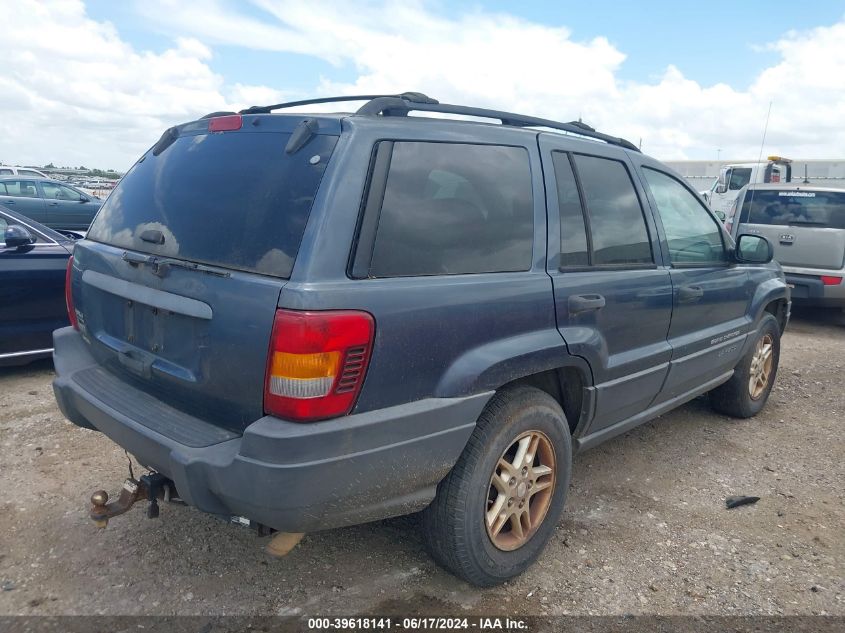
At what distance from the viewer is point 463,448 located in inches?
97.5

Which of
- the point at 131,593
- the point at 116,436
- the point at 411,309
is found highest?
the point at 411,309

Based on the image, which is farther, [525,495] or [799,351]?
[799,351]

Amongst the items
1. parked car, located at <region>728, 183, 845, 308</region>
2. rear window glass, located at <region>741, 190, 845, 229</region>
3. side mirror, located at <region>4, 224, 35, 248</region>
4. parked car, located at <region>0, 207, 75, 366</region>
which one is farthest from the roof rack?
rear window glass, located at <region>741, 190, 845, 229</region>

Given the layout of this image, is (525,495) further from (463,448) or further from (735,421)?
(735,421)

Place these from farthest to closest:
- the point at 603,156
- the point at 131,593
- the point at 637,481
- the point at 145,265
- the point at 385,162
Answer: the point at 637,481 < the point at 603,156 < the point at 131,593 < the point at 145,265 < the point at 385,162

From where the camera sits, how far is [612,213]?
3264 mm

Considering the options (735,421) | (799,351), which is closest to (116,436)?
(735,421)

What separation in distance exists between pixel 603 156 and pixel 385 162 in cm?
147

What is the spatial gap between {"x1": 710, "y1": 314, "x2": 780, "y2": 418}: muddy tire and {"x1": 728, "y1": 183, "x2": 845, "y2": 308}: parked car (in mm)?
3676

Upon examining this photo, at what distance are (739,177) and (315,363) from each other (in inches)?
770

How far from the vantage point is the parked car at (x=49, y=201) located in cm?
1312

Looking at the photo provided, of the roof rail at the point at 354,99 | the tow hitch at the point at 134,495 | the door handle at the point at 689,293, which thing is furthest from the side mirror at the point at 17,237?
the door handle at the point at 689,293

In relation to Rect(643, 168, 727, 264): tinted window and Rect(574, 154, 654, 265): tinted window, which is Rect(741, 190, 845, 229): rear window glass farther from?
Rect(574, 154, 654, 265): tinted window

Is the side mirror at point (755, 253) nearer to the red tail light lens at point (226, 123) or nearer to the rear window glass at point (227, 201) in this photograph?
the rear window glass at point (227, 201)
